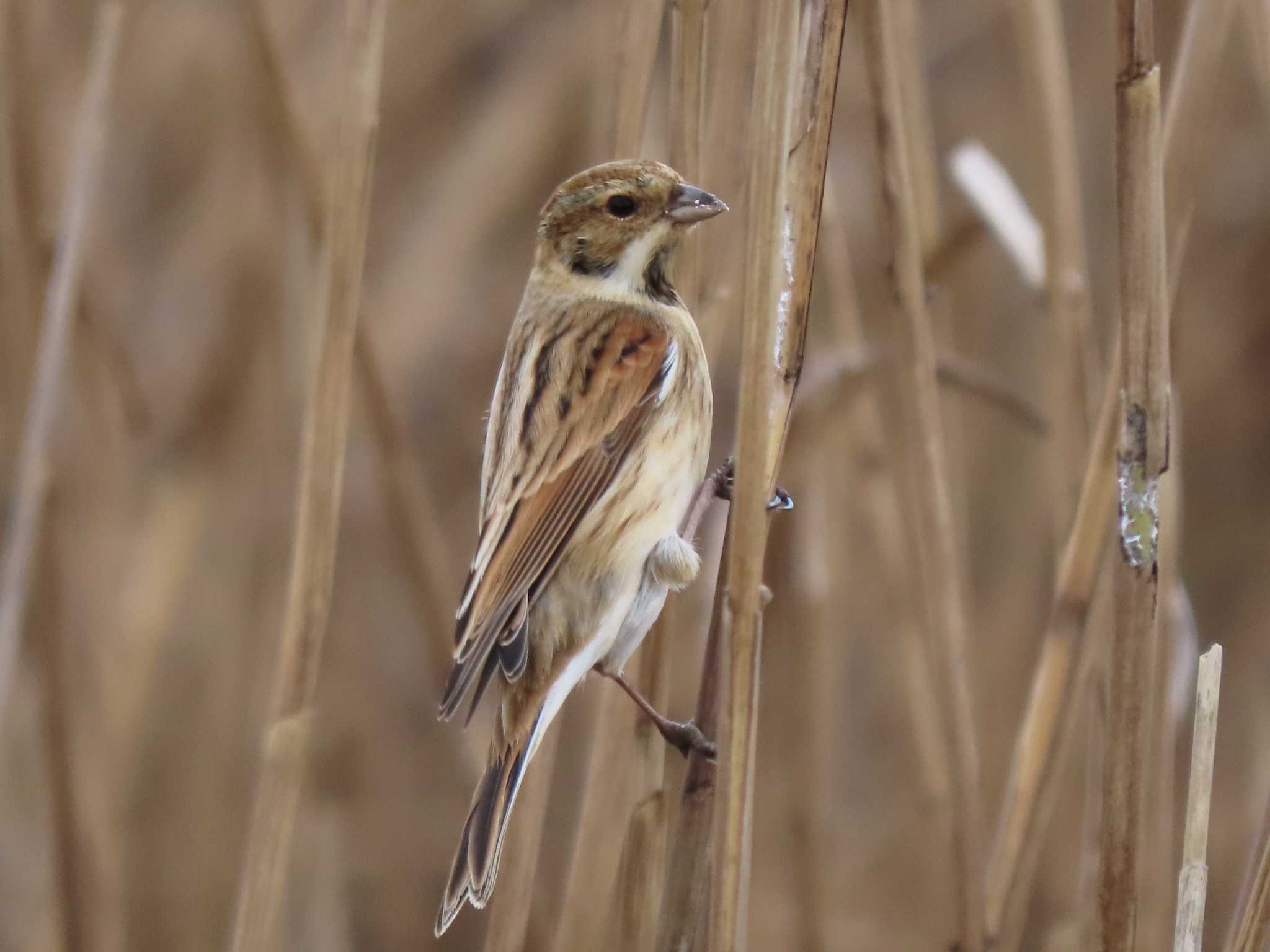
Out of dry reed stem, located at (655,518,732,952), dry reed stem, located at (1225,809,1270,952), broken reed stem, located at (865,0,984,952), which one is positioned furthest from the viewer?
broken reed stem, located at (865,0,984,952)

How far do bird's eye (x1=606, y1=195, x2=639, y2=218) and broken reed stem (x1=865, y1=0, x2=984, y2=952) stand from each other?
17.3 inches

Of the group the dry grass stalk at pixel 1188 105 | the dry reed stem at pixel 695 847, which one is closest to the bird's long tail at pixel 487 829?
the dry reed stem at pixel 695 847

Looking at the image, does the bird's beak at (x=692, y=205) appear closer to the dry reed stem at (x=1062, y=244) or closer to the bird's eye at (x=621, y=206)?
the bird's eye at (x=621, y=206)

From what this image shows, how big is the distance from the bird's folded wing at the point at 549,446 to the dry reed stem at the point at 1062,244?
74cm

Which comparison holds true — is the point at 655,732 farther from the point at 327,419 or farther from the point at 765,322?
the point at 765,322

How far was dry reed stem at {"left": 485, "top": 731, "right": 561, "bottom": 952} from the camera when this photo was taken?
85.0 inches

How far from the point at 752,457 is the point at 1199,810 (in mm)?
706

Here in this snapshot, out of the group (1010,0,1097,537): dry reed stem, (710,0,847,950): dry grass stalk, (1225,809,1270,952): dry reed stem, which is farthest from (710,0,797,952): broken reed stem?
(1010,0,1097,537): dry reed stem

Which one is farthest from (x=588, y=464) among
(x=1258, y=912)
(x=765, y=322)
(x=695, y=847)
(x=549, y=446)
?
(x=1258, y=912)

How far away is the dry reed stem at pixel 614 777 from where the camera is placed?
2055 mm

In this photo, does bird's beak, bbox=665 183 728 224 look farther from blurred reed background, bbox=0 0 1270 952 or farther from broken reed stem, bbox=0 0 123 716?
broken reed stem, bbox=0 0 123 716

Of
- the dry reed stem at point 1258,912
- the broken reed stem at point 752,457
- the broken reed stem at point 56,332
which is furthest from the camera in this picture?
the broken reed stem at point 56,332

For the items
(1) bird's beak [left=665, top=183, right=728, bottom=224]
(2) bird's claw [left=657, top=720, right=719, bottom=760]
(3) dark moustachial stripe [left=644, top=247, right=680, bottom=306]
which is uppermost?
(1) bird's beak [left=665, top=183, right=728, bottom=224]

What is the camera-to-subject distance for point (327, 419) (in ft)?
6.84
